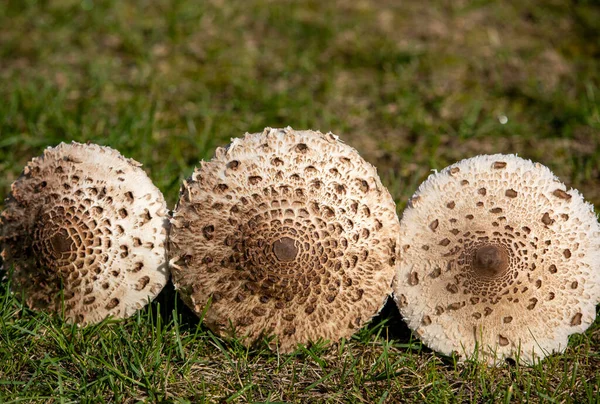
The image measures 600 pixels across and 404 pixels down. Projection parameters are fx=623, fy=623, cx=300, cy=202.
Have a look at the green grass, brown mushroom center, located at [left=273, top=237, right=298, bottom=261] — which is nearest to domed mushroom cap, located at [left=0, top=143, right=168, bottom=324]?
the green grass

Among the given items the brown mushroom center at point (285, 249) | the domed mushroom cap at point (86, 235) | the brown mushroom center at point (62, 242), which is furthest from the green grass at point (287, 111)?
the brown mushroom center at point (285, 249)

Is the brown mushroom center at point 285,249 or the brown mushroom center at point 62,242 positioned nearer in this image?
the brown mushroom center at point 285,249

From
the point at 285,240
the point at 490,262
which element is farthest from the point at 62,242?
the point at 490,262

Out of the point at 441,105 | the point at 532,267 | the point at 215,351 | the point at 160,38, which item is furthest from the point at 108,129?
the point at 532,267

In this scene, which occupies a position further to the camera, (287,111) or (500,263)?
(287,111)

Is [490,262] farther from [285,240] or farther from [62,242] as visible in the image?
[62,242]

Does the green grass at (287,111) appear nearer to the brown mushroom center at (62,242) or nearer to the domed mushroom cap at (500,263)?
the domed mushroom cap at (500,263)

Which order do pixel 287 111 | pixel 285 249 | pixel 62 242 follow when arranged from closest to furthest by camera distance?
1. pixel 285 249
2. pixel 62 242
3. pixel 287 111
